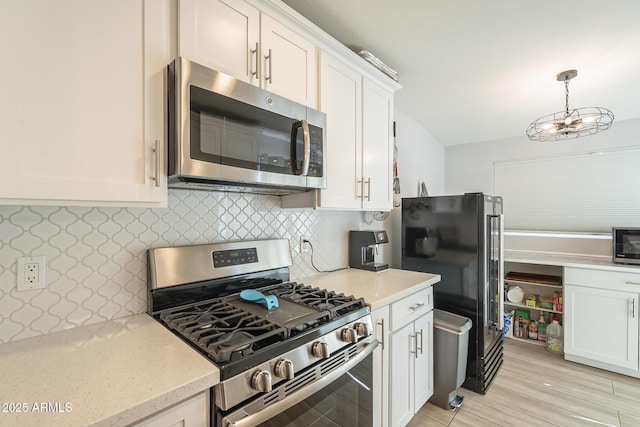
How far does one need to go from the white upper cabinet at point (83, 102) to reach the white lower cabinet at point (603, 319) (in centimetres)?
351

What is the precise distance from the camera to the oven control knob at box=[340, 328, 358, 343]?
1.20 meters

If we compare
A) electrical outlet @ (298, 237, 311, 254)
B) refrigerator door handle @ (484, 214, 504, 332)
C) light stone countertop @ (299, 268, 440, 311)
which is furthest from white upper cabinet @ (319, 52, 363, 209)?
refrigerator door handle @ (484, 214, 504, 332)

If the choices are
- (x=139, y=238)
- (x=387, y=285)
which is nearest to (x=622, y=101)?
(x=387, y=285)

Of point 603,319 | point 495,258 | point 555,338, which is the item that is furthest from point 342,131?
point 555,338

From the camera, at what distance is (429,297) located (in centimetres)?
200

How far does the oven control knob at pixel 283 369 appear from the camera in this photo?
36.1 inches

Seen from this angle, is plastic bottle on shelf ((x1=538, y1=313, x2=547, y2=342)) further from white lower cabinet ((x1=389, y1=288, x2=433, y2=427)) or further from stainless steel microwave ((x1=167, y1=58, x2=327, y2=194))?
stainless steel microwave ((x1=167, y1=58, x2=327, y2=194))

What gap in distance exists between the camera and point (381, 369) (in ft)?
4.95

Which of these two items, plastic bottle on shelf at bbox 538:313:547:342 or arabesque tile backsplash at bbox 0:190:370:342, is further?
plastic bottle on shelf at bbox 538:313:547:342

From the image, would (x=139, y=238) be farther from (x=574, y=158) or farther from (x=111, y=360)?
(x=574, y=158)

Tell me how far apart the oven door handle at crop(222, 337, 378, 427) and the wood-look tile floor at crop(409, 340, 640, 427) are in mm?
1101

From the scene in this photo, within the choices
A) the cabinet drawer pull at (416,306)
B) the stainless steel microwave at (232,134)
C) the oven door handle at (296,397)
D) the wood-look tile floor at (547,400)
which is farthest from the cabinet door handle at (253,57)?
the wood-look tile floor at (547,400)

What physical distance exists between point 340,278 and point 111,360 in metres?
1.31

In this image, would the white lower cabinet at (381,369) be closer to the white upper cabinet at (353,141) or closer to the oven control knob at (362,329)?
the oven control knob at (362,329)
